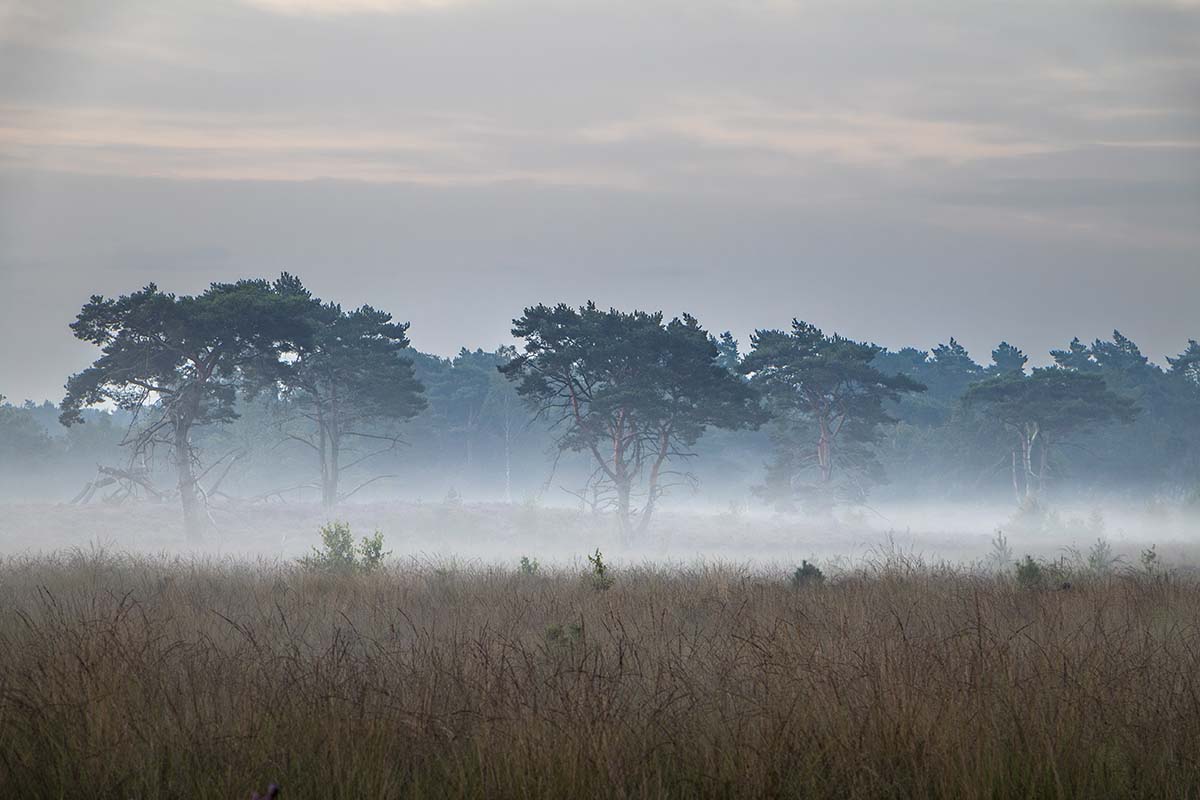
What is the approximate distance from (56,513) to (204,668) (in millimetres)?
38024

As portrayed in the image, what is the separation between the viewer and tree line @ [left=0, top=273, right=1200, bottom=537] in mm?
36750

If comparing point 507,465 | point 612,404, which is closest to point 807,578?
point 612,404

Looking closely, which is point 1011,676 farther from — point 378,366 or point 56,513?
point 378,366

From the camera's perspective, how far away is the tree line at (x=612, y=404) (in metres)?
36.8

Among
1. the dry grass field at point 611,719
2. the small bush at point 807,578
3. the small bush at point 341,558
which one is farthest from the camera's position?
the small bush at point 341,558

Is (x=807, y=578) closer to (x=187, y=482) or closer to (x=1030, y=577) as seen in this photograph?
(x=1030, y=577)

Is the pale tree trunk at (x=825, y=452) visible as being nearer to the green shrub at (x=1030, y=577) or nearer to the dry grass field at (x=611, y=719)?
the green shrub at (x=1030, y=577)

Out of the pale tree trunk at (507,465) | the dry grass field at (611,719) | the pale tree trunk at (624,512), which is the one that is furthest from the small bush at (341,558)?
the pale tree trunk at (507,465)

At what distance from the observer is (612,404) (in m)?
38.9

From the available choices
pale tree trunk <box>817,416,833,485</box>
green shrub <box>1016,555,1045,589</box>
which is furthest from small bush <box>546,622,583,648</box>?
pale tree trunk <box>817,416,833,485</box>

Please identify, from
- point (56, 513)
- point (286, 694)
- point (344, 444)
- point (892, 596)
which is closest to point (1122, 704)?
point (286, 694)

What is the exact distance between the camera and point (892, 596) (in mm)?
9664

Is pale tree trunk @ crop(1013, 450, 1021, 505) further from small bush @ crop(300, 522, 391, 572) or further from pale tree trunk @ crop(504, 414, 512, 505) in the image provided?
small bush @ crop(300, 522, 391, 572)

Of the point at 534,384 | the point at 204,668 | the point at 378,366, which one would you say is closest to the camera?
the point at 204,668
